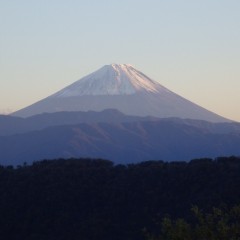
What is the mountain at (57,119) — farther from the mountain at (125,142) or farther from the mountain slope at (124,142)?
the mountain slope at (124,142)

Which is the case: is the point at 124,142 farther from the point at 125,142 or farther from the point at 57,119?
the point at 57,119

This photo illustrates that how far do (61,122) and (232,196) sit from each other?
94790 mm

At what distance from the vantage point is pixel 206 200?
21891mm

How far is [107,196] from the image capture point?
2456 centimetres

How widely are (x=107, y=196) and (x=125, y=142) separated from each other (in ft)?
246

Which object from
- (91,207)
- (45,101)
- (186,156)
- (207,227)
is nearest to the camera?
(207,227)

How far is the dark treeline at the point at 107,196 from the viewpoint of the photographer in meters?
22.6

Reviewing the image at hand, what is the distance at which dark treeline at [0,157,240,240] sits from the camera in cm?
2256

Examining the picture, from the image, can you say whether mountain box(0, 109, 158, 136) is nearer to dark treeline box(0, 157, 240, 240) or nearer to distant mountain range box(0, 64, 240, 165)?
distant mountain range box(0, 64, 240, 165)

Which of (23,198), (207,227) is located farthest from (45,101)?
(207,227)

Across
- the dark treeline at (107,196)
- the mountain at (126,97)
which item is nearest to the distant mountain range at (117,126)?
the mountain at (126,97)

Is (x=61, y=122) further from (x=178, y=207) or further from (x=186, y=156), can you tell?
(x=178, y=207)

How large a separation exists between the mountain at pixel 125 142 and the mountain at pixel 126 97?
11.5 metres

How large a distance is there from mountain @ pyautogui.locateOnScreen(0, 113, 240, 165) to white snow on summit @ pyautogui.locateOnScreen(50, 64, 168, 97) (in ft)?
39.0
